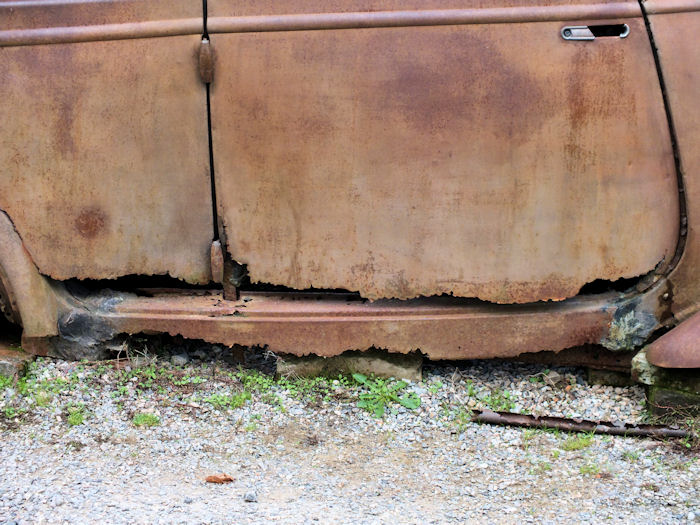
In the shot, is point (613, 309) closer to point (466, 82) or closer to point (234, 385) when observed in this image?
point (466, 82)

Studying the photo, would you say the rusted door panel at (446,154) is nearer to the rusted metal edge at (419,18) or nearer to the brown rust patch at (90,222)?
the rusted metal edge at (419,18)

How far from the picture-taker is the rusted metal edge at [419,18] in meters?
2.94

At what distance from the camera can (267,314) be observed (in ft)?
10.8

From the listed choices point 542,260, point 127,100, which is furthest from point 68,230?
point 542,260

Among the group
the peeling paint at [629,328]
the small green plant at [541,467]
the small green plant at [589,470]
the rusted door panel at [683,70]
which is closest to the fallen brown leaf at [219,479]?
the small green plant at [541,467]

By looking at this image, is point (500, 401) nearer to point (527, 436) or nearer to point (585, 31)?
point (527, 436)

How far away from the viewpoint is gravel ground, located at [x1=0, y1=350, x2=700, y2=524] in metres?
2.52

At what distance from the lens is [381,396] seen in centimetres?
325

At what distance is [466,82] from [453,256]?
72 cm

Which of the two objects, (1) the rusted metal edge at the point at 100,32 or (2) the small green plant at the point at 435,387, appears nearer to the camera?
(1) the rusted metal edge at the point at 100,32

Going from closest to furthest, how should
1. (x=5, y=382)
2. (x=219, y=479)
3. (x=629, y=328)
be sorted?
(x=219, y=479) < (x=629, y=328) < (x=5, y=382)

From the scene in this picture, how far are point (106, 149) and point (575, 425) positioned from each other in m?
2.29

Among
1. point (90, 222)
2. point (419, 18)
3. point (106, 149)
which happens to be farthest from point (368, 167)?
point (90, 222)

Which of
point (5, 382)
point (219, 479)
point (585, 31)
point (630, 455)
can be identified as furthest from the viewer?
point (5, 382)
